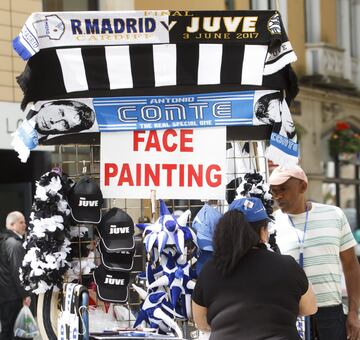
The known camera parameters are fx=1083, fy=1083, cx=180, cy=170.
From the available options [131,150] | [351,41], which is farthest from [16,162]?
[351,41]

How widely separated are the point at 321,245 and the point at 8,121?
10.6 meters

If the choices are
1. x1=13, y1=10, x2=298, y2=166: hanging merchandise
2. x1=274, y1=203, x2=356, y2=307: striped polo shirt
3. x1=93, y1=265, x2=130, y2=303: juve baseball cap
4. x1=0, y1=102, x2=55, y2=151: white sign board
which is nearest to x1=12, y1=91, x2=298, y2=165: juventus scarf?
x1=13, y1=10, x2=298, y2=166: hanging merchandise

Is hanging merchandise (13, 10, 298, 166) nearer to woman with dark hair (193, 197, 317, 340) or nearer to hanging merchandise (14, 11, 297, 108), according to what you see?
hanging merchandise (14, 11, 297, 108)

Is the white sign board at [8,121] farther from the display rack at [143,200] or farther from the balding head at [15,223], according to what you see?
the display rack at [143,200]

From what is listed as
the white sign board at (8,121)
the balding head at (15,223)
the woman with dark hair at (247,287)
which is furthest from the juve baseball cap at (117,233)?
the white sign board at (8,121)

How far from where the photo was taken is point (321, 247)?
6672 mm

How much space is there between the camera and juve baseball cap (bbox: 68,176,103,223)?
6.26m

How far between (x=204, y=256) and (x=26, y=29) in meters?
1.65

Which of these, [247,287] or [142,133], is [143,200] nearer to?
[142,133]

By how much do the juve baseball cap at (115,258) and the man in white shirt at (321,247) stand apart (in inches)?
39.9

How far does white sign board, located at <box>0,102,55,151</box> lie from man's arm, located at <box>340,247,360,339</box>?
33.2 ft

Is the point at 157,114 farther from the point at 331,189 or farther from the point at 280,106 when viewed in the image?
the point at 331,189

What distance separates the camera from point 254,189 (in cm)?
645

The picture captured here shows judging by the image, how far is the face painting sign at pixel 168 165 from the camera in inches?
255
